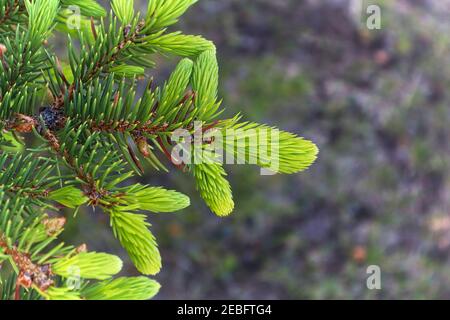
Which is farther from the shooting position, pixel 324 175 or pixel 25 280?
pixel 324 175

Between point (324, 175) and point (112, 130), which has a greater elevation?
point (324, 175)

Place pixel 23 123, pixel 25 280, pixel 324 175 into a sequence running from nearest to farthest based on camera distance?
pixel 25 280
pixel 23 123
pixel 324 175

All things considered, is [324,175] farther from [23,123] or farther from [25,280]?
[25,280]

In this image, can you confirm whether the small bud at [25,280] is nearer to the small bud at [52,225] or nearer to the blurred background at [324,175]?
the small bud at [52,225]

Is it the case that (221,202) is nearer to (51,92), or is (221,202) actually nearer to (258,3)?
(51,92)

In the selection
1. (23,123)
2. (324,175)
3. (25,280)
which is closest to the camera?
(25,280)

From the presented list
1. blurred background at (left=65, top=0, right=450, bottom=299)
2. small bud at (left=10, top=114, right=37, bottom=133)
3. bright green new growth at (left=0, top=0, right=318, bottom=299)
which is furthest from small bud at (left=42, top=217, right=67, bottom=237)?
blurred background at (left=65, top=0, right=450, bottom=299)

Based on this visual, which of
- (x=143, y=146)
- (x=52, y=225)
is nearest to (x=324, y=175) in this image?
(x=143, y=146)

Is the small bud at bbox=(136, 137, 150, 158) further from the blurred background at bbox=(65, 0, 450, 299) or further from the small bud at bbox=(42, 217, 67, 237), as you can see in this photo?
the blurred background at bbox=(65, 0, 450, 299)
